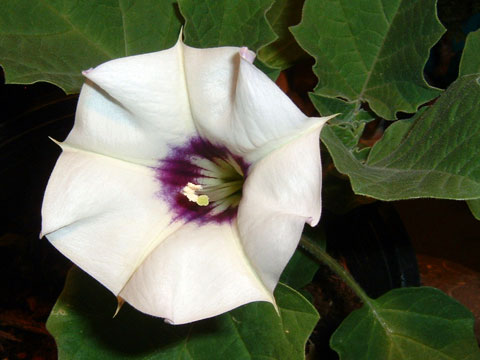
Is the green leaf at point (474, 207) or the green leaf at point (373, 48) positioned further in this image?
the green leaf at point (373, 48)

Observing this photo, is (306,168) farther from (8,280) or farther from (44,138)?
(8,280)

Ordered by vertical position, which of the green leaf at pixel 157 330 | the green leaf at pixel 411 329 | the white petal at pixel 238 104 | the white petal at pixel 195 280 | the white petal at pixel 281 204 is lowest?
the green leaf at pixel 411 329

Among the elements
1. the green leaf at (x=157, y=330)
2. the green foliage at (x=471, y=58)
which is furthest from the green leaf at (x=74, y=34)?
the green foliage at (x=471, y=58)

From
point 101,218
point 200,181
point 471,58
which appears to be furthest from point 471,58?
point 101,218

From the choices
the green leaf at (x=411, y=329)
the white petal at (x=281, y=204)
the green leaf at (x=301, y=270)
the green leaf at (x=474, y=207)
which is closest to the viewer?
the white petal at (x=281, y=204)

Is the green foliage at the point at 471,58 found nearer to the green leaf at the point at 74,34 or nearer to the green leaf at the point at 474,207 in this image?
the green leaf at the point at 474,207

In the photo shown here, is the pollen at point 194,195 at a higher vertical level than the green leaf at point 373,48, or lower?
lower

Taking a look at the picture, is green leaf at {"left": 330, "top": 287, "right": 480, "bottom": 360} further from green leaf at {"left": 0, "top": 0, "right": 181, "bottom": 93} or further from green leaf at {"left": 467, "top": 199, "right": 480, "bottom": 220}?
green leaf at {"left": 0, "top": 0, "right": 181, "bottom": 93}

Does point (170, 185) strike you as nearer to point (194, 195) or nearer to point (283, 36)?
point (194, 195)
